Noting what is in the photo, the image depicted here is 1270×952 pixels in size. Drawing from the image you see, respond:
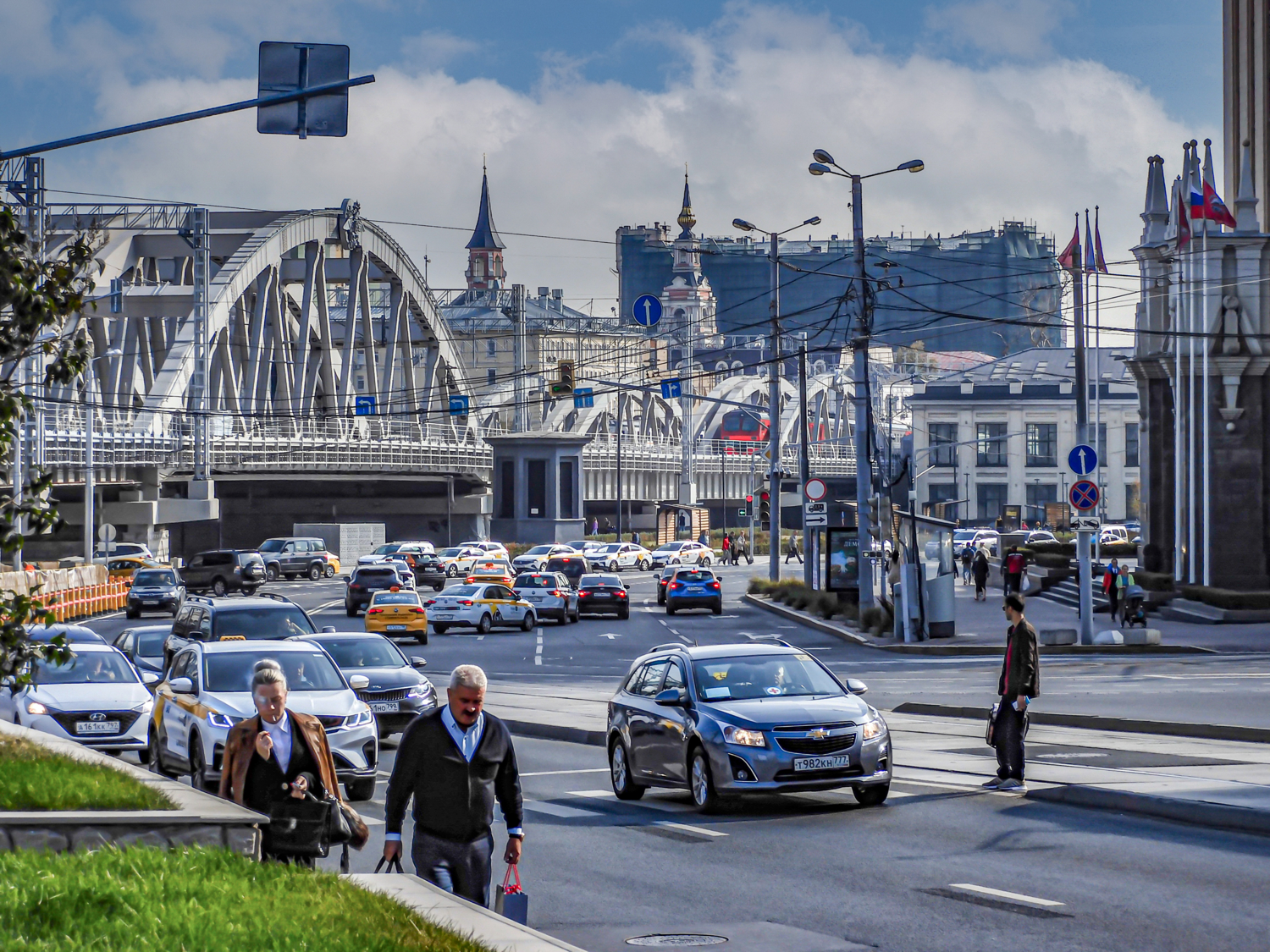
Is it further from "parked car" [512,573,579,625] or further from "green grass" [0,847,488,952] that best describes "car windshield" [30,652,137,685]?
"parked car" [512,573,579,625]

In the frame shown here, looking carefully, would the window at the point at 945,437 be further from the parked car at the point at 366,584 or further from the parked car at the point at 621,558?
the parked car at the point at 366,584

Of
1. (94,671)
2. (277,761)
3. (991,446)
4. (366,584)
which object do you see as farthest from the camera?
(991,446)

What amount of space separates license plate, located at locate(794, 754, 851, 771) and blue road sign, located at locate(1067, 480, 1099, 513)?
69.4ft

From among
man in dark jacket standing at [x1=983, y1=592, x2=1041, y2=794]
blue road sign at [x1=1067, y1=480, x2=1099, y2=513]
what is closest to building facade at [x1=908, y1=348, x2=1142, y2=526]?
blue road sign at [x1=1067, y1=480, x2=1099, y2=513]

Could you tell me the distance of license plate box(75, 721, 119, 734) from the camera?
1975cm

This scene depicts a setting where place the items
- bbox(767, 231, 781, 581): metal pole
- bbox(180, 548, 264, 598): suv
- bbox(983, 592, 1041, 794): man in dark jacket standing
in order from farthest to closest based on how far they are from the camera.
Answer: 1. bbox(180, 548, 264, 598): suv
2. bbox(767, 231, 781, 581): metal pole
3. bbox(983, 592, 1041, 794): man in dark jacket standing

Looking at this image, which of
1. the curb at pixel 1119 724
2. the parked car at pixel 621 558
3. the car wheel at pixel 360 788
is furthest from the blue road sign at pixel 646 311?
the car wheel at pixel 360 788

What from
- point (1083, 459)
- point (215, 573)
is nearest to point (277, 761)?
point (1083, 459)

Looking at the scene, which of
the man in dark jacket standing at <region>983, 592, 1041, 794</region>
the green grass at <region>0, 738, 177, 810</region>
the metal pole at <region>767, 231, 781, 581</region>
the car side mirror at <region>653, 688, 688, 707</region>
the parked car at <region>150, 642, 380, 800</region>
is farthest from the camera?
the metal pole at <region>767, 231, 781, 581</region>

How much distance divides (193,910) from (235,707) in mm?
10192

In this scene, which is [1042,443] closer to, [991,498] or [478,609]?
[991,498]

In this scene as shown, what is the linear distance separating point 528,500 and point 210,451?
34123 mm

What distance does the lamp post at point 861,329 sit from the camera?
124ft

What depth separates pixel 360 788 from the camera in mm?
16609
